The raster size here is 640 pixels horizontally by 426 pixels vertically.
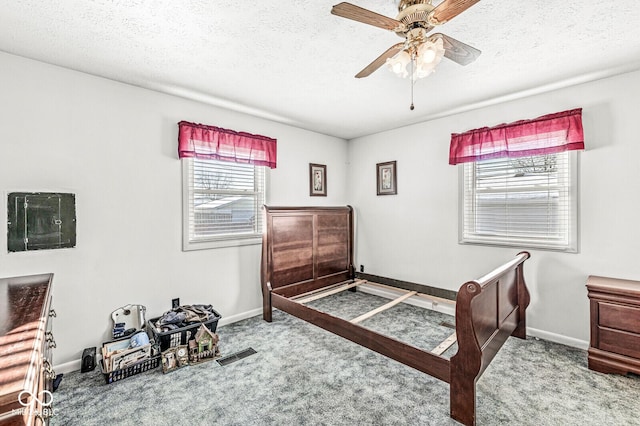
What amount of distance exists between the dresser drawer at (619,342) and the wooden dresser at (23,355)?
3.53 meters

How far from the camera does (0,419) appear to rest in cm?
75

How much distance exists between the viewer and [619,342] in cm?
236

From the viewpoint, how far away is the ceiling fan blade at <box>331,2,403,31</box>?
1.39 metres

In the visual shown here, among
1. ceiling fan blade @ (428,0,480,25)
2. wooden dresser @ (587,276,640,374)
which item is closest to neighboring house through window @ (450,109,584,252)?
wooden dresser @ (587,276,640,374)

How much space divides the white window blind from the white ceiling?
78 centimetres

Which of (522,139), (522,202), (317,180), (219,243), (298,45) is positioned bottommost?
(219,243)

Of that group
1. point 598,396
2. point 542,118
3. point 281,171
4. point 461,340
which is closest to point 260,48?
point 281,171

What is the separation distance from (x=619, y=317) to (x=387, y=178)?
2850 millimetres

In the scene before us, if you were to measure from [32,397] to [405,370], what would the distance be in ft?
7.88

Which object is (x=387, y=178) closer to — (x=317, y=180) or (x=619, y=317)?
(x=317, y=180)

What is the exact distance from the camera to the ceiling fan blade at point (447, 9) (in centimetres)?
138

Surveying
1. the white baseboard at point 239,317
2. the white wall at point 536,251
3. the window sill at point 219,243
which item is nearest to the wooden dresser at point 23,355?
the window sill at point 219,243

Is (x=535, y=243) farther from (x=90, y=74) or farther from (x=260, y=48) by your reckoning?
Answer: (x=90, y=74)

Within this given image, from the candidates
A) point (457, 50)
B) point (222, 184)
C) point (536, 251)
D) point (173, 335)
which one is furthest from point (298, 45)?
point (536, 251)
